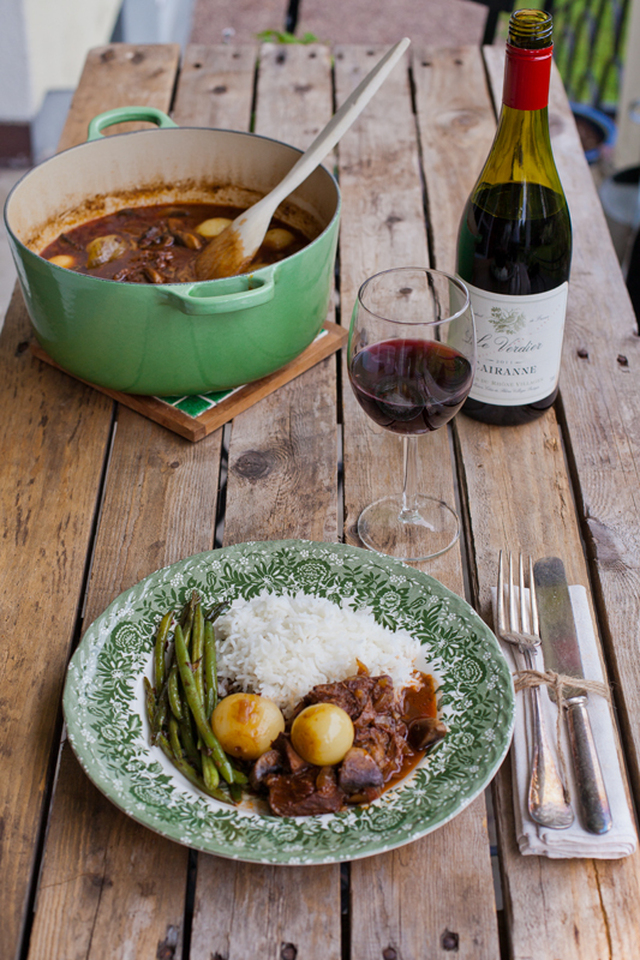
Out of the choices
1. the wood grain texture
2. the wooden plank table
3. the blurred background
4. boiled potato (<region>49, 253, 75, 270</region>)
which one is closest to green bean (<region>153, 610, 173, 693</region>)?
the wooden plank table

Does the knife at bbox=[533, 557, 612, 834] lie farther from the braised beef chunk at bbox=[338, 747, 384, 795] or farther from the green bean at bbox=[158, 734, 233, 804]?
the green bean at bbox=[158, 734, 233, 804]

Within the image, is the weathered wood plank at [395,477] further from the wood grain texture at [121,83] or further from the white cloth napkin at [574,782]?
the wood grain texture at [121,83]

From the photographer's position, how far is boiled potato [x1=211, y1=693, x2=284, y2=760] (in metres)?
0.83

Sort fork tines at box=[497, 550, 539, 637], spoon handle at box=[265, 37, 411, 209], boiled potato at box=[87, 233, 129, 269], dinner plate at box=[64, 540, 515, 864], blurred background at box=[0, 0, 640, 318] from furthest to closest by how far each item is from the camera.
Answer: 1. blurred background at box=[0, 0, 640, 318]
2. boiled potato at box=[87, 233, 129, 269]
3. spoon handle at box=[265, 37, 411, 209]
4. fork tines at box=[497, 550, 539, 637]
5. dinner plate at box=[64, 540, 515, 864]

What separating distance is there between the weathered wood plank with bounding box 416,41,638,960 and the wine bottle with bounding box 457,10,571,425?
0.08 m

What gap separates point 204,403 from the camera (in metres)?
1.32

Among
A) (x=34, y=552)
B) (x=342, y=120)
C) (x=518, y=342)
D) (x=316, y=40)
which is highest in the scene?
(x=342, y=120)

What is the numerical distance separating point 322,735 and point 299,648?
0.38 ft

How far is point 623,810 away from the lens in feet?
2.71

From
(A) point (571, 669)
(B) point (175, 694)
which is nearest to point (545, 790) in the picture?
(A) point (571, 669)

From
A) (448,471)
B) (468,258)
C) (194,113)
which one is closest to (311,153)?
(468,258)

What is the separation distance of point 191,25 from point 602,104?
2.92m

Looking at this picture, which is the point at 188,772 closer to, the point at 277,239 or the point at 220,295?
the point at 220,295

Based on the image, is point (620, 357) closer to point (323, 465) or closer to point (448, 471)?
point (448, 471)
